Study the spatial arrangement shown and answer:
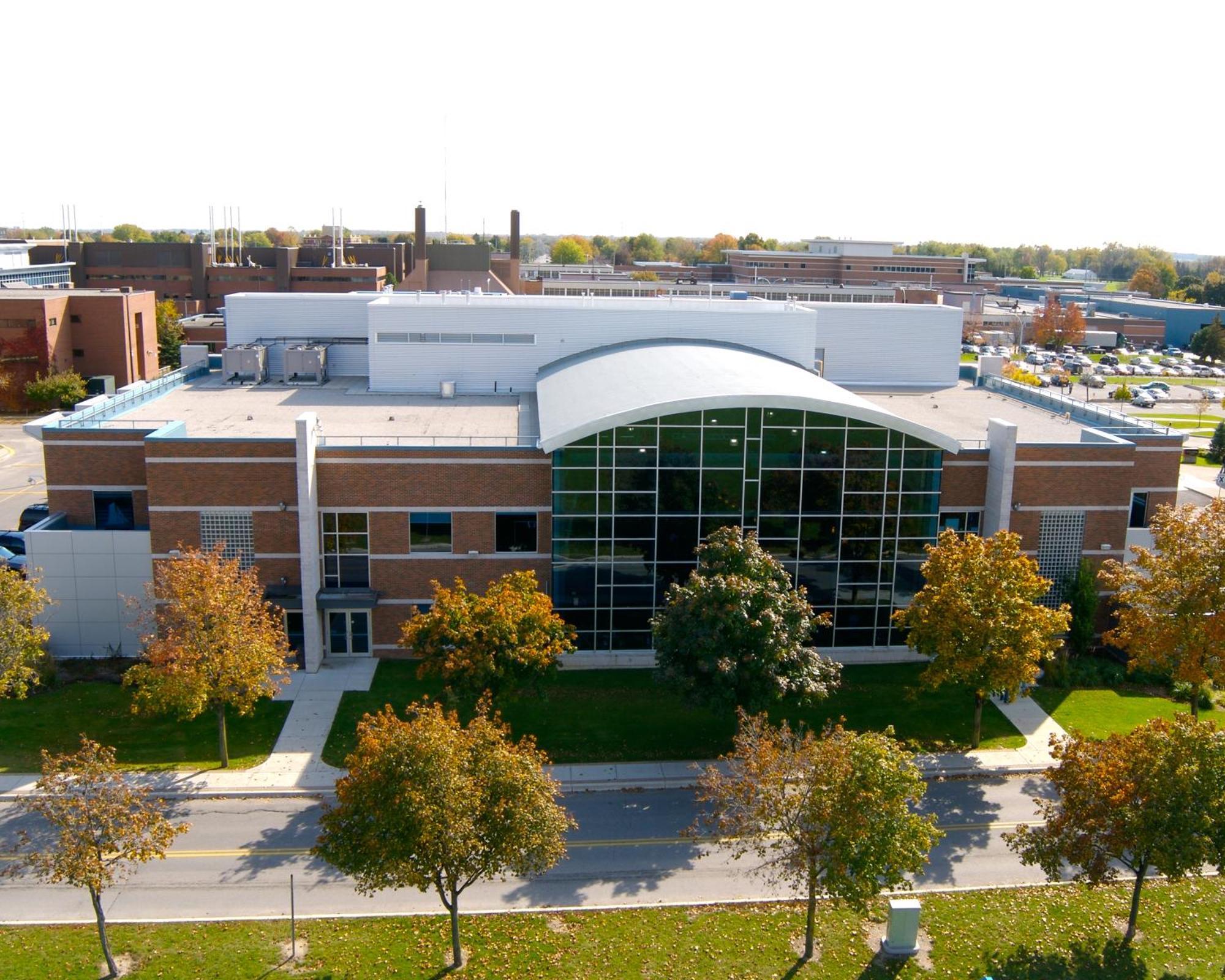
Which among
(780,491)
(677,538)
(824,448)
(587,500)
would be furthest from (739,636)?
(824,448)

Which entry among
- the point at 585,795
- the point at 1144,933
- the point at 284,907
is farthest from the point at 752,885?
the point at 284,907

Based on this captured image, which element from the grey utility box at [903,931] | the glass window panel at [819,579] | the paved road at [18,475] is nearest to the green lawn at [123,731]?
the glass window panel at [819,579]

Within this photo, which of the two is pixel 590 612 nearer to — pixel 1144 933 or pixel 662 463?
pixel 662 463

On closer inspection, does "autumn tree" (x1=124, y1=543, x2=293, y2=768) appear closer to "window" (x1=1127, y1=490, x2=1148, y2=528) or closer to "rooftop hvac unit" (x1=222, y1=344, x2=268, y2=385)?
"rooftop hvac unit" (x1=222, y1=344, x2=268, y2=385)

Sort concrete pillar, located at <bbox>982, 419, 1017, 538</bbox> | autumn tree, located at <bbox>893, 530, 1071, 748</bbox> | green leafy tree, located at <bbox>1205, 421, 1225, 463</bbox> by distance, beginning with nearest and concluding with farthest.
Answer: autumn tree, located at <bbox>893, 530, 1071, 748</bbox> < concrete pillar, located at <bbox>982, 419, 1017, 538</bbox> < green leafy tree, located at <bbox>1205, 421, 1225, 463</bbox>

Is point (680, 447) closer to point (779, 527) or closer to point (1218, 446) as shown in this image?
point (779, 527)

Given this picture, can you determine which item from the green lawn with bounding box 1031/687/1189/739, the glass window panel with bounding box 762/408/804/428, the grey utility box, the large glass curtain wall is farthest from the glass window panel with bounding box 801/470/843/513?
the grey utility box
